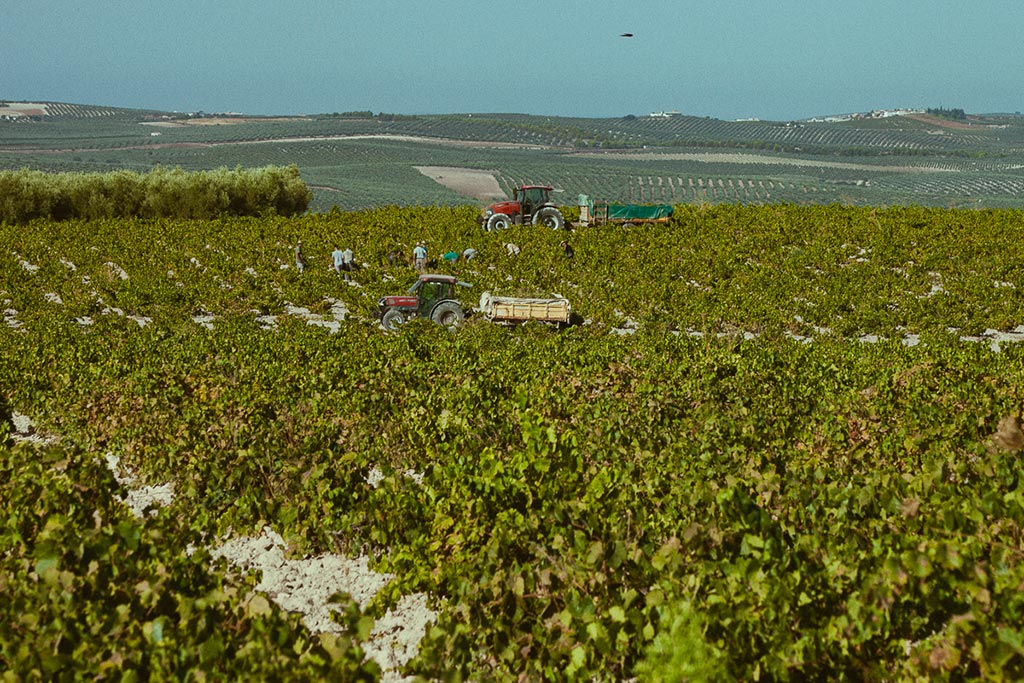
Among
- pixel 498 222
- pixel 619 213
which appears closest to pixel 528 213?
pixel 498 222

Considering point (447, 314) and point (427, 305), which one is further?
point (427, 305)

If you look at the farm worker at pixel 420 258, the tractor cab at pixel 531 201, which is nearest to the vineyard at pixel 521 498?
the farm worker at pixel 420 258

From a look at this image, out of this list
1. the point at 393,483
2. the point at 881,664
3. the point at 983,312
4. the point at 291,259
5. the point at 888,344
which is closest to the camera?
the point at 881,664

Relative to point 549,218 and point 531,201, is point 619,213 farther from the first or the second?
point 531,201

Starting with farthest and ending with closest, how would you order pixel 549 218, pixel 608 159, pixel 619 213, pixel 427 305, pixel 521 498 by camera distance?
pixel 608 159, pixel 619 213, pixel 549 218, pixel 427 305, pixel 521 498

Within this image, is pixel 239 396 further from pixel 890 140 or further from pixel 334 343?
pixel 890 140

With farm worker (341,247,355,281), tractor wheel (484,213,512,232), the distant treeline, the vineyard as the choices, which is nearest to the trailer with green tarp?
tractor wheel (484,213,512,232)

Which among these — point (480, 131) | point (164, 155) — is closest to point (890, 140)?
point (480, 131)

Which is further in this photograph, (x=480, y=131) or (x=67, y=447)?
(x=480, y=131)
